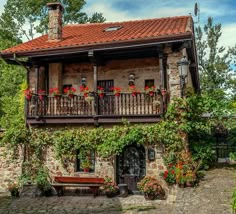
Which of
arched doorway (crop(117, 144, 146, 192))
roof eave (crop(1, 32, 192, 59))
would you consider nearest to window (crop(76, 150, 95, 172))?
arched doorway (crop(117, 144, 146, 192))

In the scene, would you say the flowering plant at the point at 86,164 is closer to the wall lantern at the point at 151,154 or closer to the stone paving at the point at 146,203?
the stone paving at the point at 146,203

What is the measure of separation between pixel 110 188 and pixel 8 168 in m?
4.44

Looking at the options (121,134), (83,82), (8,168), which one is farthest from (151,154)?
(8,168)

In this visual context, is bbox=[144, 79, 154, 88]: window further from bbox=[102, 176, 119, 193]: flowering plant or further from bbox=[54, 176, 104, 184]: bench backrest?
bbox=[54, 176, 104, 184]: bench backrest

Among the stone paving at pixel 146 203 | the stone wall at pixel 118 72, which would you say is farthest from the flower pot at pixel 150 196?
the stone wall at pixel 118 72

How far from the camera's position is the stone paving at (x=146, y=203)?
8.02m

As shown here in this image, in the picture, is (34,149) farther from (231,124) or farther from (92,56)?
(231,124)

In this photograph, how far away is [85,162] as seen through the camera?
12.7 meters

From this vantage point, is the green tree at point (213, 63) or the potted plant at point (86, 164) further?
the green tree at point (213, 63)

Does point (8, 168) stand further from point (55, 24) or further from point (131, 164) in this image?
point (55, 24)

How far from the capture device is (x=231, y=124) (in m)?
12.4

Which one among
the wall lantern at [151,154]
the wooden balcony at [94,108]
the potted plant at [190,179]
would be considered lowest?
the potted plant at [190,179]

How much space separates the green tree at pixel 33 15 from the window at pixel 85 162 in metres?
17.1

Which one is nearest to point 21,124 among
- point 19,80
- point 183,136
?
point 183,136
